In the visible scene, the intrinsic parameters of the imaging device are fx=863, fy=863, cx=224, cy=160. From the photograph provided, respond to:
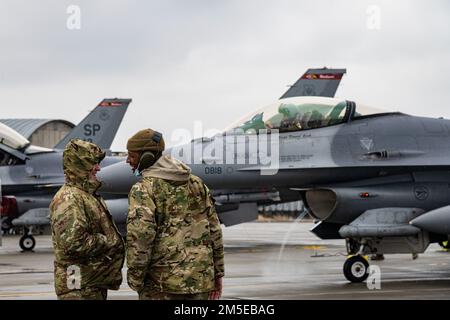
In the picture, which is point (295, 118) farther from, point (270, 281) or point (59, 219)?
point (59, 219)

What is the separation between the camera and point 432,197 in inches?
484

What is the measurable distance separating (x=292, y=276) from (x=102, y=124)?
1580cm

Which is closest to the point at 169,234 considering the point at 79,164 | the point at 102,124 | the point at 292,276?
the point at 79,164

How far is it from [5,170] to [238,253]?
21.6 ft

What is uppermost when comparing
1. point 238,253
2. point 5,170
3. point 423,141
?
point 423,141

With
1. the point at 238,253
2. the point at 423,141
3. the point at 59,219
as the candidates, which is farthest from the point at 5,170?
the point at 59,219

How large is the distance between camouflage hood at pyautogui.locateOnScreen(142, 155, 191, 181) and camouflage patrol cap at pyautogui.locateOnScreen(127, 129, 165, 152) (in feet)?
0.35

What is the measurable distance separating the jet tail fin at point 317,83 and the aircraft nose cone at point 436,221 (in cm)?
1509

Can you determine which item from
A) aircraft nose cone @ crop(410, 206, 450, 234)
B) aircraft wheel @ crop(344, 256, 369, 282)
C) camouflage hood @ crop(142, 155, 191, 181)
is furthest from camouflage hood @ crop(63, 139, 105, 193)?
aircraft wheel @ crop(344, 256, 369, 282)

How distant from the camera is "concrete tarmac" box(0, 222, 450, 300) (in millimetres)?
11000

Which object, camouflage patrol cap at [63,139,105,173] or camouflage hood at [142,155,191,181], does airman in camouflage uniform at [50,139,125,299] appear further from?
camouflage hood at [142,155,191,181]
